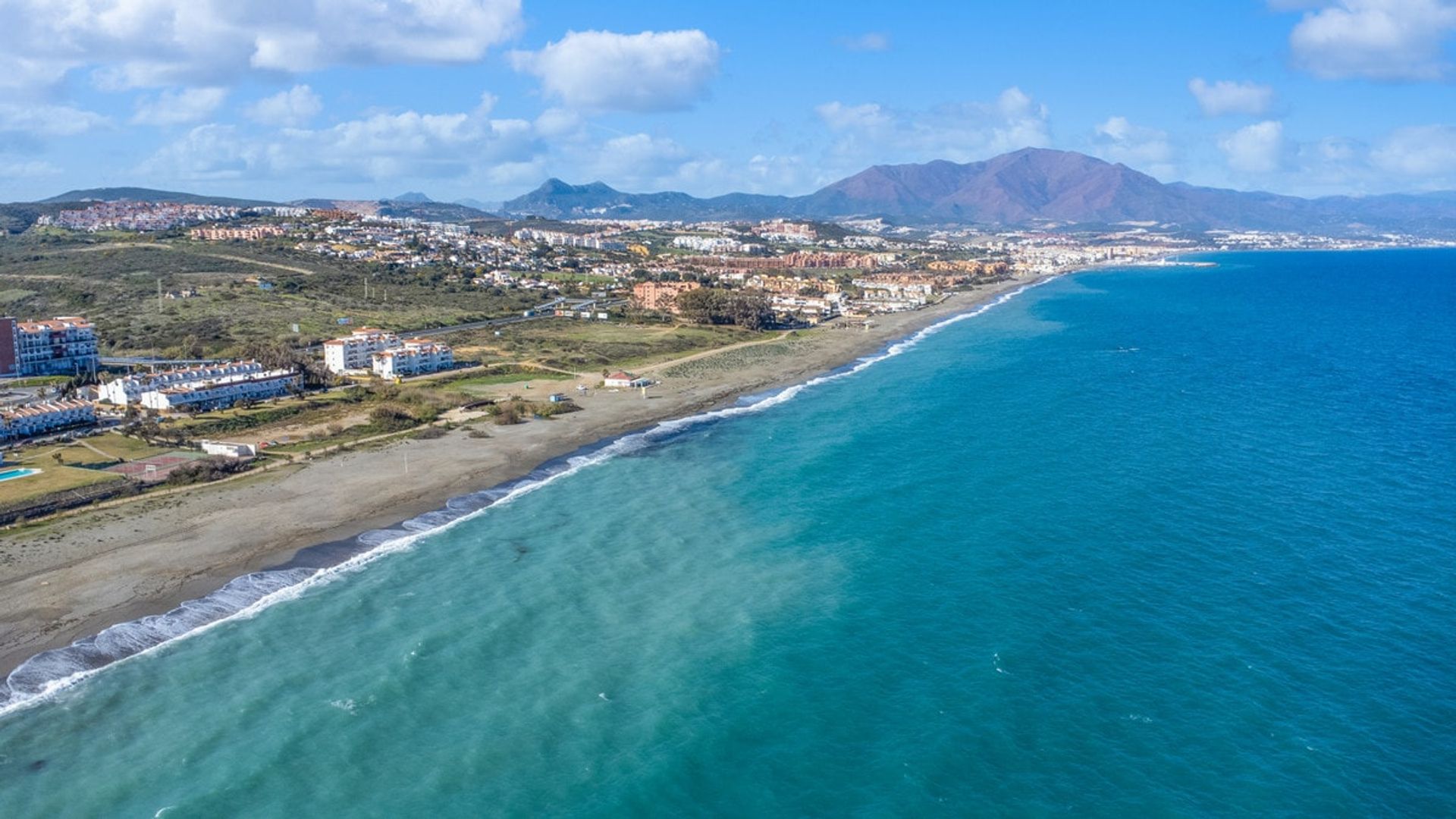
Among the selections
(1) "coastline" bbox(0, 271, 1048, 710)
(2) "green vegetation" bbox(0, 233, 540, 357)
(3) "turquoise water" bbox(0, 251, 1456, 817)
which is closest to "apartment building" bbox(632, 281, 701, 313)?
(2) "green vegetation" bbox(0, 233, 540, 357)

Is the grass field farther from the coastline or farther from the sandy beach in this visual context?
the coastline

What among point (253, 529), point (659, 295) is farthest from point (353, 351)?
point (659, 295)

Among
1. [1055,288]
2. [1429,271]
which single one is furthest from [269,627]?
[1429,271]

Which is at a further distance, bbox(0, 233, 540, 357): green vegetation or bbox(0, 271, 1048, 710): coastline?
bbox(0, 233, 540, 357): green vegetation

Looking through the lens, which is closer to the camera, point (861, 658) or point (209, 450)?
point (861, 658)

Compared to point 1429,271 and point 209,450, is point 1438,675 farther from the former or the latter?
point 1429,271

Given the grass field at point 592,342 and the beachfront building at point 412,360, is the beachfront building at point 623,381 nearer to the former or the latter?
the grass field at point 592,342
